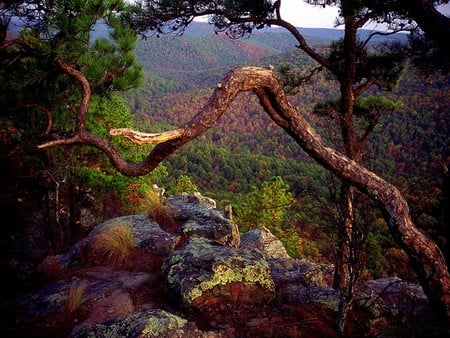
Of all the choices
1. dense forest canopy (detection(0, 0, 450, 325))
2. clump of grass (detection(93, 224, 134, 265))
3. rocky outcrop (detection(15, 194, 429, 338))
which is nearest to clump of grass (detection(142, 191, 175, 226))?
clump of grass (detection(93, 224, 134, 265))

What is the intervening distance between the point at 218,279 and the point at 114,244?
2701 mm

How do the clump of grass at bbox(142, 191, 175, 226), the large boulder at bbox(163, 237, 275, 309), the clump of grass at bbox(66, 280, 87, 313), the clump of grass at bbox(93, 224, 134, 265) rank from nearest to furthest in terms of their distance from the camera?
the large boulder at bbox(163, 237, 275, 309) → the clump of grass at bbox(66, 280, 87, 313) → the clump of grass at bbox(93, 224, 134, 265) → the clump of grass at bbox(142, 191, 175, 226)

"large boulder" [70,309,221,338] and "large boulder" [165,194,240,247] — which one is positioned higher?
"large boulder" [70,309,221,338]

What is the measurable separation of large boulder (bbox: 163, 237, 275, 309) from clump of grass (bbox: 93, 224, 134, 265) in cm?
165

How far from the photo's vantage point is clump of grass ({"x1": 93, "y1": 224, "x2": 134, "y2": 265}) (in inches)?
226

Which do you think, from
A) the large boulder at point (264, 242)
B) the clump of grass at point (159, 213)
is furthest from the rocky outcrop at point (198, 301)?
the large boulder at point (264, 242)

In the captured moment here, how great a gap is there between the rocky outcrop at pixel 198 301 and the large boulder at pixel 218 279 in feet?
0.04

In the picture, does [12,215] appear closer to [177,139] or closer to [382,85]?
[177,139]

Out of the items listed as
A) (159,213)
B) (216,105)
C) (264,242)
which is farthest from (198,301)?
(264,242)

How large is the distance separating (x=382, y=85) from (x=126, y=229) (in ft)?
18.1

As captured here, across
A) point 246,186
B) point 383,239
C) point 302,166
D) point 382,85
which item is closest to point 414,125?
point 302,166

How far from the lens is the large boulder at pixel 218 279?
3859 mm

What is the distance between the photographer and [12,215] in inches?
235

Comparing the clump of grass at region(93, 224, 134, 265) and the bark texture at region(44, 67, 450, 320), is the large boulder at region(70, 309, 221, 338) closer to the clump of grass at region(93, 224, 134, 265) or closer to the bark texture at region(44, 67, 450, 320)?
the bark texture at region(44, 67, 450, 320)
